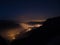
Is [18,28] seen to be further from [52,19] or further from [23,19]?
[52,19]

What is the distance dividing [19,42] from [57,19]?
819 mm

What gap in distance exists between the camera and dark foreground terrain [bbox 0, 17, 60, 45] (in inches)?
95.7

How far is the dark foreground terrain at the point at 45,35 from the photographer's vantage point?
2430mm

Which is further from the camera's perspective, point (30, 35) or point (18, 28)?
point (30, 35)

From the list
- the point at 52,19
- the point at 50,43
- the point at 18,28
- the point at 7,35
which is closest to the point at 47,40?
the point at 50,43

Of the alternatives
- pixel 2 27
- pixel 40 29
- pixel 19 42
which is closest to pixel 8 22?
pixel 2 27

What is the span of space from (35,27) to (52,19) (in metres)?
0.35

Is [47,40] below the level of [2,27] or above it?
below

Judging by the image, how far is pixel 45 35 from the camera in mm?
2459

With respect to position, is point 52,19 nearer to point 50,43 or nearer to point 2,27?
point 50,43

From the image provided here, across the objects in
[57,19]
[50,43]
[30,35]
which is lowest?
[50,43]

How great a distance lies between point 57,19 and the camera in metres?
2.45

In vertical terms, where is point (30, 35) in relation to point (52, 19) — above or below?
below

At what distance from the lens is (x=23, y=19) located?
2.27 metres
